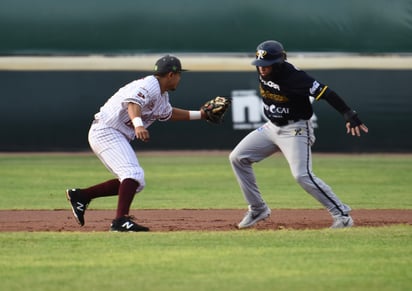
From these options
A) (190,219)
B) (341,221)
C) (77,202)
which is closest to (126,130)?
(77,202)

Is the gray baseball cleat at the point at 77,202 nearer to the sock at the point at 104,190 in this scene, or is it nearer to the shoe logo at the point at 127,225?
the sock at the point at 104,190

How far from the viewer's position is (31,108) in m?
17.9

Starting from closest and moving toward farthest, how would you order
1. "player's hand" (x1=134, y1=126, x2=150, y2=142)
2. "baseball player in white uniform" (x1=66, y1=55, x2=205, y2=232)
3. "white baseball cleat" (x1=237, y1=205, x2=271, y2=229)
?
"player's hand" (x1=134, y1=126, x2=150, y2=142) < "baseball player in white uniform" (x1=66, y1=55, x2=205, y2=232) < "white baseball cleat" (x1=237, y1=205, x2=271, y2=229)

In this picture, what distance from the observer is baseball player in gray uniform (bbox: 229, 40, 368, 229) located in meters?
7.95

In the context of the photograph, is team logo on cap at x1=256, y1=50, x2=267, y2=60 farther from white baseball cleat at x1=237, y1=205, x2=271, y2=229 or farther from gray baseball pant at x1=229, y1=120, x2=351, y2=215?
white baseball cleat at x1=237, y1=205, x2=271, y2=229

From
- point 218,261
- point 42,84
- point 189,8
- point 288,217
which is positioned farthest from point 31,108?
point 218,261

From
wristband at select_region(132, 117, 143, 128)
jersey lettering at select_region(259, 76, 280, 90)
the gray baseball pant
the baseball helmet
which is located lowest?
the gray baseball pant

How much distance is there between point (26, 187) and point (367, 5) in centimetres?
848

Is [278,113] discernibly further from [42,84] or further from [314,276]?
[42,84]

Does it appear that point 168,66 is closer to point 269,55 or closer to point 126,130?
point 126,130

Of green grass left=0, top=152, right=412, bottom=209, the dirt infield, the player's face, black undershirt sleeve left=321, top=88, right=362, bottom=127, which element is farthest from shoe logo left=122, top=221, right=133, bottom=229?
green grass left=0, top=152, right=412, bottom=209

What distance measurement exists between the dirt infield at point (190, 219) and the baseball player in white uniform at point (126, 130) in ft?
1.56

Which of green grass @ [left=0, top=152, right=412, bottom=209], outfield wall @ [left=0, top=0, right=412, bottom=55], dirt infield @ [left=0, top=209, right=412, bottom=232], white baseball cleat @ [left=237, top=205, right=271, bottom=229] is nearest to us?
white baseball cleat @ [left=237, top=205, right=271, bottom=229]

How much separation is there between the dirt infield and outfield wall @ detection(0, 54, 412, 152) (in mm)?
7507
